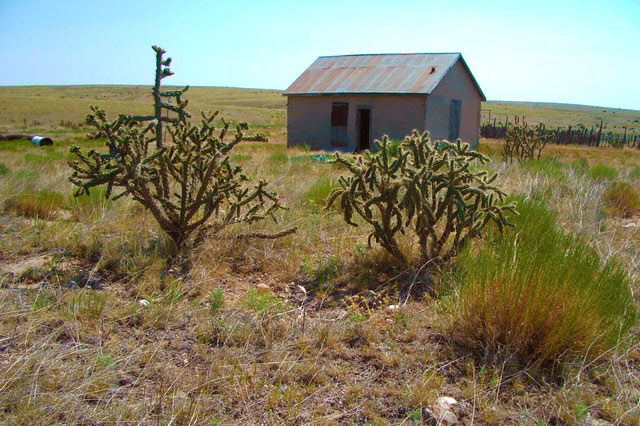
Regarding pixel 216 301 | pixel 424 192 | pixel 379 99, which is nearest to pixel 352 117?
pixel 379 99

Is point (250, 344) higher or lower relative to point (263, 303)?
lower

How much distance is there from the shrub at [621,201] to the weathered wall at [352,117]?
374 inches

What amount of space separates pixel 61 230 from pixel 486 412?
4034 millimetres

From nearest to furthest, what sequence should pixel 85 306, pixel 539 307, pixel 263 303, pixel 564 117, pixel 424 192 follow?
pixel 539 307 < pixel 85 306 < pixel 263 303 < pixel 424 192 < pixel 564 117

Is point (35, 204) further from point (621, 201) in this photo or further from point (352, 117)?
point (352, 117)

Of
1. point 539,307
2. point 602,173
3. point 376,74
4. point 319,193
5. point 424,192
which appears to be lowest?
point 539,307

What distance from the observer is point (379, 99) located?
650 inches

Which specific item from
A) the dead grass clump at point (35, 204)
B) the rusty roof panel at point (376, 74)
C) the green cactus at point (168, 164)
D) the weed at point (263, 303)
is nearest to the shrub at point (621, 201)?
the green cactus at point (168, 164)

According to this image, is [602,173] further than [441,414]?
Yes

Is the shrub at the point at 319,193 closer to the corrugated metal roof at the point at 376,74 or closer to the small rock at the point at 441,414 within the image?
the small rock at the point at 441,414

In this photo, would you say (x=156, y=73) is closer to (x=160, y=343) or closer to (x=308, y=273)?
(x=308, y=273)

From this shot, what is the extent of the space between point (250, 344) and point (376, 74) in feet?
51.2

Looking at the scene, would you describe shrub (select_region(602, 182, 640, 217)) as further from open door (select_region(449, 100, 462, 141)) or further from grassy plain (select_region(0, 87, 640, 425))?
open door (select_region(449, 100, 462, 141))

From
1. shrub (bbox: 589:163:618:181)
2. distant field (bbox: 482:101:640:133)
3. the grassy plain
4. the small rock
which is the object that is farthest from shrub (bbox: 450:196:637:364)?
distant field (bbox: 482:101:640:133)
